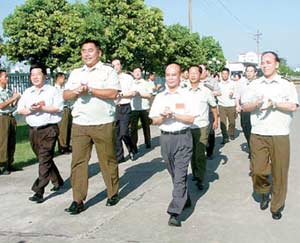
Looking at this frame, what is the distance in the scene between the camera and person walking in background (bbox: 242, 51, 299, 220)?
17.7ft

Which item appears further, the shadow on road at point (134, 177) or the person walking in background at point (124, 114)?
the person walking in background at point (124, 114)

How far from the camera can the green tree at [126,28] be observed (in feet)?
57.8

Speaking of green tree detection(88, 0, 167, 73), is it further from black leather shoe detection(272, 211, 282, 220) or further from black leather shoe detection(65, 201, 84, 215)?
black leather shoe detection(272, 211, 282, 220)

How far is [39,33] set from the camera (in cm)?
2075

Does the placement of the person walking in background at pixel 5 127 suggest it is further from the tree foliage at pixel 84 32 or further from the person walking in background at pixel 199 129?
the tree foliage at pixel 84 32

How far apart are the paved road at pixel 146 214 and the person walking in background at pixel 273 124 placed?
456mm

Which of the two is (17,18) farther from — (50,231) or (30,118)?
(50,231)

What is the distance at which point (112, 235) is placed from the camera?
5.00m

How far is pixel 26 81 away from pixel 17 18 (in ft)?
15.9

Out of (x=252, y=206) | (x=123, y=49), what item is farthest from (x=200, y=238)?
(x=123, y=49)

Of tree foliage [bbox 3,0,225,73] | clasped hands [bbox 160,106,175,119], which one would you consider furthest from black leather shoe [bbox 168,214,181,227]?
tree foliage [bbox 3,0,225,73]

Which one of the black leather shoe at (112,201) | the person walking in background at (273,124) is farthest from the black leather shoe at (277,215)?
the black leather shoe at (112,201)

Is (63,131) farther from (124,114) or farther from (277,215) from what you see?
(277,215)

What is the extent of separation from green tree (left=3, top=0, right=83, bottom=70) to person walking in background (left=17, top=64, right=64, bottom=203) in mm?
13829
